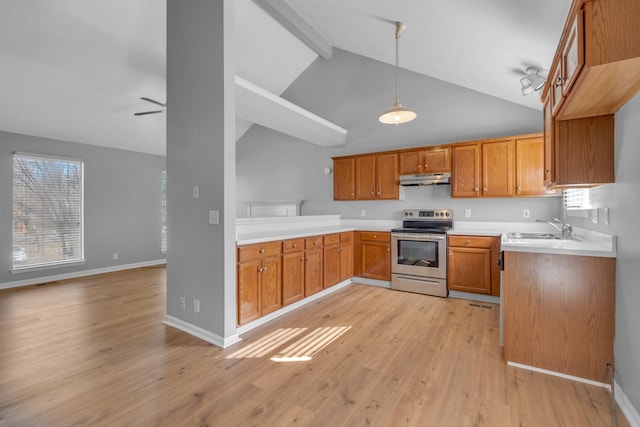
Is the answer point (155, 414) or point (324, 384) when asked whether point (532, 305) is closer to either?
point (324, 384)

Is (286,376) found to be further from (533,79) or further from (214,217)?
(533,79)

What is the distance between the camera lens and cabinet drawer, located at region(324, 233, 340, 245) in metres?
4.18

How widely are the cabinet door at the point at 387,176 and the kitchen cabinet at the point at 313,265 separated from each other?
1474 mm

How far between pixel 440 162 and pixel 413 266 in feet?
5.21

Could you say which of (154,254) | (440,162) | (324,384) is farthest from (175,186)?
(154,254)

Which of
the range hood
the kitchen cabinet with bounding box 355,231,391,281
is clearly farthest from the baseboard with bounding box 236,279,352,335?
the range hood

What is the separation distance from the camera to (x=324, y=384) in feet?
6.77

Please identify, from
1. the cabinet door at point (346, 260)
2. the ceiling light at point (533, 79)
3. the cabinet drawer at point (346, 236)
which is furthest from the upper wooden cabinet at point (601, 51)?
the cabinet door at point (346, 260)

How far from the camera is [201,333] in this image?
2809 millimetres

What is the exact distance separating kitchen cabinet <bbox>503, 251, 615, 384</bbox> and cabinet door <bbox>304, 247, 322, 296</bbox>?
2.20m

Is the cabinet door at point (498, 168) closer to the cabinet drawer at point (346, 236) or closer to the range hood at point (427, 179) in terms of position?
the range hood at point (427, 179)

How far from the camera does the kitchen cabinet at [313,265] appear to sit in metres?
3.79

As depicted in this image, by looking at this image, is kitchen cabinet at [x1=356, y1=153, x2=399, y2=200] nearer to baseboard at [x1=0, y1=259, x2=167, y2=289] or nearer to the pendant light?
the pendant light

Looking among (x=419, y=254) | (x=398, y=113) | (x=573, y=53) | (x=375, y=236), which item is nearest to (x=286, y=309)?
(x=375, y=236)
